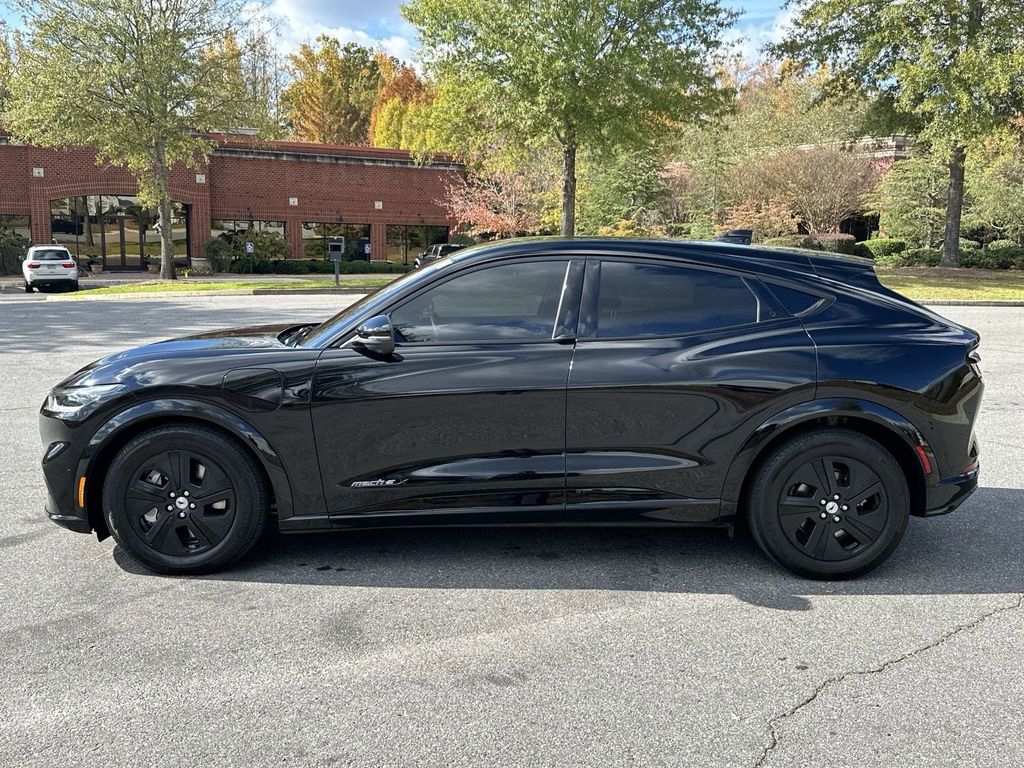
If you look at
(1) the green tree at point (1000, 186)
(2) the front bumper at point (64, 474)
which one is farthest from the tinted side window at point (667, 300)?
(1) the green tree at point (1000, 186)

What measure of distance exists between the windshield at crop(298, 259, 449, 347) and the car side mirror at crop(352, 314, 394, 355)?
0.64ft

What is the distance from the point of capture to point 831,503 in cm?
389

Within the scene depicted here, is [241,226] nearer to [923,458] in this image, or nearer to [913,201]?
[913,201]

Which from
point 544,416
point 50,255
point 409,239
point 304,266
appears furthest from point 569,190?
point 544,416

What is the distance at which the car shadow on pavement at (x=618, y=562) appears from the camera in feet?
12.8

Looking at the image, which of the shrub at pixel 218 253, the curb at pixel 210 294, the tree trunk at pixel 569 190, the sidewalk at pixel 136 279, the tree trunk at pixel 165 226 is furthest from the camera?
the shrub at pixel 218 253

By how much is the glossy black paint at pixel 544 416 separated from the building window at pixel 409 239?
128ft

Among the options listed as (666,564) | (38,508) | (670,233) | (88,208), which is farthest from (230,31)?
(666,564)

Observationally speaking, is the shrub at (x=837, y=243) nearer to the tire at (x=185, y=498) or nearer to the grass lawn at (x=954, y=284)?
the grass lawn at (x=954, y=284)

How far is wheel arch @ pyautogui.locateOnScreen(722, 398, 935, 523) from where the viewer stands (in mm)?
3854

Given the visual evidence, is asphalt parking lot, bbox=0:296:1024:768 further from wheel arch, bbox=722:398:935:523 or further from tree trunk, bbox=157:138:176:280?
tree trunk, bbox=157:138:176:280

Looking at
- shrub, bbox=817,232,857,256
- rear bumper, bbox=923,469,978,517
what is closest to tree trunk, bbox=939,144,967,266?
shrub, bbox=817,232,857,256

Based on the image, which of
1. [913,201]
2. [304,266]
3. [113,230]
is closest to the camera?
[913,201]

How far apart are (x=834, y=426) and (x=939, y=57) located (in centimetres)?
2426
